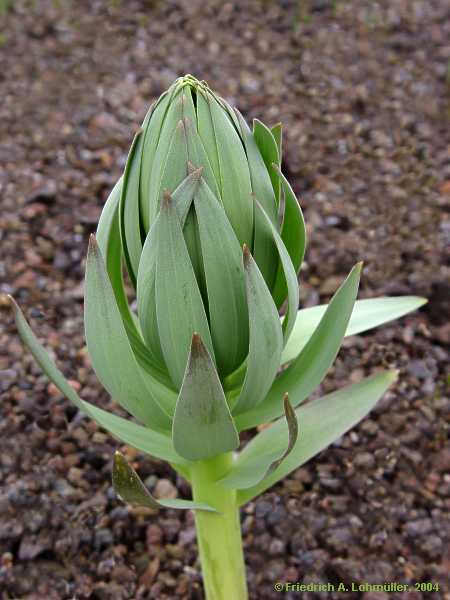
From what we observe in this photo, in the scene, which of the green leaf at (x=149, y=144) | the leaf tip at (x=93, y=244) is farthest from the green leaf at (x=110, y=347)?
the green leaf at (x=149, y=144)

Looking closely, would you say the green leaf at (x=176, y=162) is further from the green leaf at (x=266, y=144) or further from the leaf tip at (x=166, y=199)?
the green leaf at (x=266, y=144)

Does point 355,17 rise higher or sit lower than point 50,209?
higher

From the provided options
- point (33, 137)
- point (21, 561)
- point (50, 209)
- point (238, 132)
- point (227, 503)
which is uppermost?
point (238, 132)

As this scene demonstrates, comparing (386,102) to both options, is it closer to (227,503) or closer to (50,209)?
(50,209)

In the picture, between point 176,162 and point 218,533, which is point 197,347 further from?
point 218,533

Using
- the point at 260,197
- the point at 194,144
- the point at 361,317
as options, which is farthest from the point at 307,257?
the point at 194,144

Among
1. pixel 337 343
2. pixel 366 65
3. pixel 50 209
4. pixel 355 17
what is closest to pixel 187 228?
pixel 337 343

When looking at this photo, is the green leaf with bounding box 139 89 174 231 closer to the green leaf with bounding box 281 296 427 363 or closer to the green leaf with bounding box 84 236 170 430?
the green leaf with bounding box 84 236 170 430

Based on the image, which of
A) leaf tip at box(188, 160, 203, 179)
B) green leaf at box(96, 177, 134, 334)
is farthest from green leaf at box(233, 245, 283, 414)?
green leaf at box(96, 177, 134, 334)
